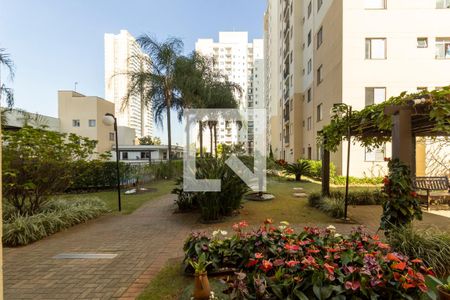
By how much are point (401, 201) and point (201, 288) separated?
11.7ft

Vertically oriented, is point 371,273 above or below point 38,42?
below

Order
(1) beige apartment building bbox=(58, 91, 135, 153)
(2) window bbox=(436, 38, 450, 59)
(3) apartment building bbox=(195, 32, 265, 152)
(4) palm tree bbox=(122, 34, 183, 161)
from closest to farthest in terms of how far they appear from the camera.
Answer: (2) window bbox=(436, 38, 450, 59) → (4) palm tree bbox=(122, 34, 183, 161) → (1) beige apartment building bbox=(58, 91, 135, 153) → (3) apartment building bbox=(195, 32, 265, 152)

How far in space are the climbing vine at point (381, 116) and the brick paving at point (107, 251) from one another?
2087 mm

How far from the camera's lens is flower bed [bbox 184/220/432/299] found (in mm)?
2318

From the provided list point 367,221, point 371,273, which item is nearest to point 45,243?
point 371,273

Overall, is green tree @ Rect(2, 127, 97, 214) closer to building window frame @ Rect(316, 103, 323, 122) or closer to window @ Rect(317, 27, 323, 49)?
building window frame @ Rect(316, 103, 323, 122)

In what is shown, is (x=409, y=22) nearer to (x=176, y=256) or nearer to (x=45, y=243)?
(x=176, y=256)

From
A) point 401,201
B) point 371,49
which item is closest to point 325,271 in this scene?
point 401,201

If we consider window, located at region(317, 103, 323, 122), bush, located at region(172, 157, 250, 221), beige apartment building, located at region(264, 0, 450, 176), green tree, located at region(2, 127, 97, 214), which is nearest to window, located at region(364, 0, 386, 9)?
beige apartment building, located at region(264, 0, 450, 176)

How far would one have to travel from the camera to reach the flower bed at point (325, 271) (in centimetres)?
232

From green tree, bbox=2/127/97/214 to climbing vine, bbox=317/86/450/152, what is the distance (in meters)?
6.88

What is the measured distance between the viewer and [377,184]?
1282 centimetres

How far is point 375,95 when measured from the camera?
13828mm

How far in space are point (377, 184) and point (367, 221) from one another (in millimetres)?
7691
